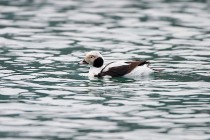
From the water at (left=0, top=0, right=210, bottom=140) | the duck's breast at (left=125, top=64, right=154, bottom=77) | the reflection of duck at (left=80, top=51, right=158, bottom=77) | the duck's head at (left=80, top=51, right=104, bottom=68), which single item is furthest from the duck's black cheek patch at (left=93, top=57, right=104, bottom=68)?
the duck's breast at (left=125, top=64, right=154, bottom=77)

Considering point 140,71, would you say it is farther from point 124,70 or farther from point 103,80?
point 103,80

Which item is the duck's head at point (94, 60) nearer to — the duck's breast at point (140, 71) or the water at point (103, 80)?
the water at point (103, 80)

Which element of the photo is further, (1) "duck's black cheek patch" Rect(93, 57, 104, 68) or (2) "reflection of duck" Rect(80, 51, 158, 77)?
(1) "duck's black cheek patch" Rect(93, 57, 104, 68)

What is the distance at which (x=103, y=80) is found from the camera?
65.4 feet

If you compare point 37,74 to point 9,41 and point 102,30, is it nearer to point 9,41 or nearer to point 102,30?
point 9,41

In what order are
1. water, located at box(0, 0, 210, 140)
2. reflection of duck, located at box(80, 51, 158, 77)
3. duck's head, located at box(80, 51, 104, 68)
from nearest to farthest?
water, located at box(0, 0, 210, 140) < reflection of duck, located at box(80, 51, 158, 77) < duck's head, located at box(80, 51, 104, 68)

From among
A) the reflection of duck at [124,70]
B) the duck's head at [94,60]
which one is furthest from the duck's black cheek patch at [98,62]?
the reflection of duck at [124,70]

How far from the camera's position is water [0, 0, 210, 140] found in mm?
14758

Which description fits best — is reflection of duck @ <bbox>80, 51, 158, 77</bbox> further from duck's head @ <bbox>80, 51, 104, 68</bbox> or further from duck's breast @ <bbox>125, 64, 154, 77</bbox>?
duck's head @ <bbox>80, 51, 104, 68</bbox>

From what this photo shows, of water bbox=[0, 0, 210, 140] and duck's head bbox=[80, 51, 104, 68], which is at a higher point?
duck's head bbox=[80, 51, 104, 68]

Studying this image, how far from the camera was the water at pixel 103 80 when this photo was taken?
14758 millimetres

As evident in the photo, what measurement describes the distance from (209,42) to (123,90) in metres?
8.23

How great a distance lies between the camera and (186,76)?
2006cm

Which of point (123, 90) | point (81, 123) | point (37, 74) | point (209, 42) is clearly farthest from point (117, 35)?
point (81, 123)
